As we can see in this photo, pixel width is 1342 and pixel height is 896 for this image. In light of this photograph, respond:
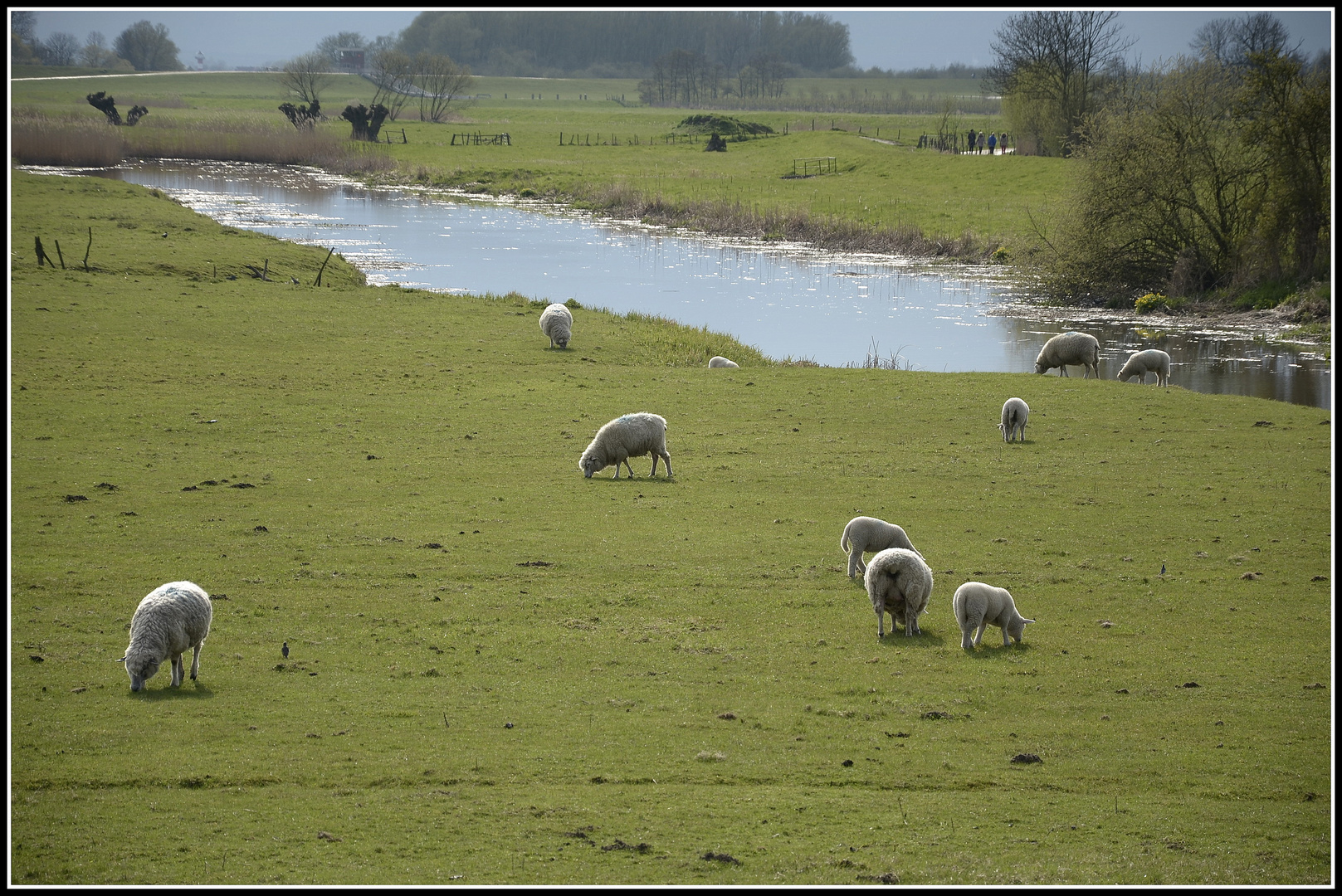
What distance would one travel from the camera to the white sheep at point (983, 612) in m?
12.1

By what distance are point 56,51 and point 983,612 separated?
21666 cm

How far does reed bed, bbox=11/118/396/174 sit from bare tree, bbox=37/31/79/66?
100 m

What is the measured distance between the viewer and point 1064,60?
85.4 metres

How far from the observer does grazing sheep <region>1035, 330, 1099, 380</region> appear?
100 feet

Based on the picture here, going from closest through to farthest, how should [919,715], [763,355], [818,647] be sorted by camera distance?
[919,715] → [818,647] → [763,355]

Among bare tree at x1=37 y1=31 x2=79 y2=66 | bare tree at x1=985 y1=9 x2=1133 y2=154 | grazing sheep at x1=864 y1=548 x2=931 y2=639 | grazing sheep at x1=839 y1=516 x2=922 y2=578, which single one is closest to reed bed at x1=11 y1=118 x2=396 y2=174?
bare tree at x1=985 y1=9 x2=1133 y2=154

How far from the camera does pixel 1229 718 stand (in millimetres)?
10602

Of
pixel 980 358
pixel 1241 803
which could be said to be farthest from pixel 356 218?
pixel 1241 803

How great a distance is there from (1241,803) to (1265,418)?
18507mm

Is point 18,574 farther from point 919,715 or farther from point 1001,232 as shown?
point 1001,232

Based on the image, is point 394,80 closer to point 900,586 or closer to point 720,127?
point 720,127

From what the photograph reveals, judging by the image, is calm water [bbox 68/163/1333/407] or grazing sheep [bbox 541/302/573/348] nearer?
grazing sheep [bbox 541/302/573/348]

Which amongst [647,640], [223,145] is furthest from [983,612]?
[223,145]

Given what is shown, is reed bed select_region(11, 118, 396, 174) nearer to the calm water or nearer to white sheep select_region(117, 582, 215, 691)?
the calm water
